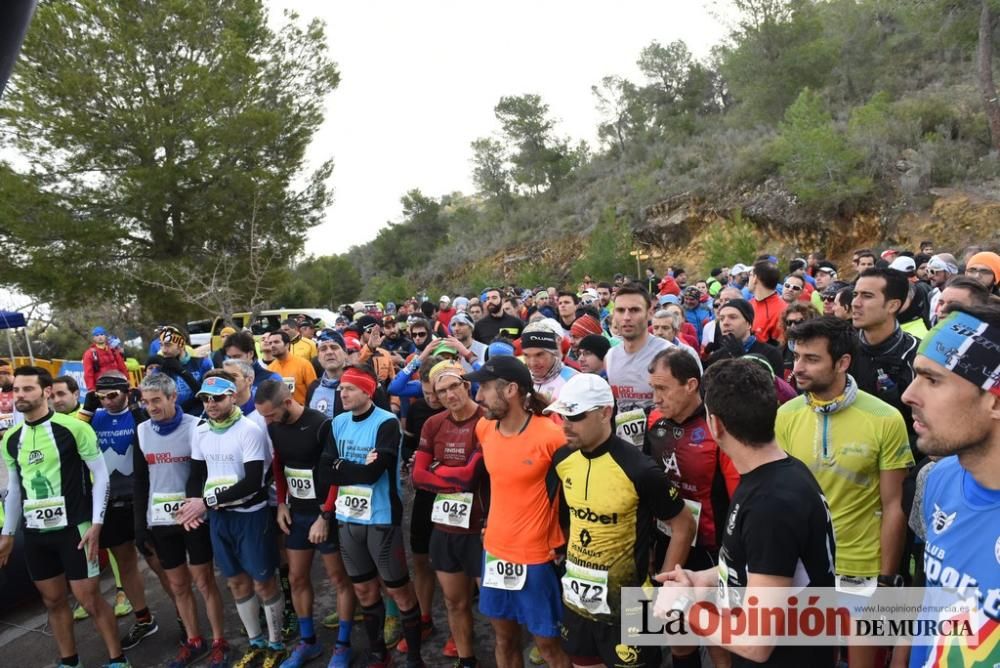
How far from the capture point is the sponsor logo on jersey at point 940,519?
1.79m

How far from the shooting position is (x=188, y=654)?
4457 millimetres

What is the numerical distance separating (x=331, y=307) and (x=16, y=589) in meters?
41.5

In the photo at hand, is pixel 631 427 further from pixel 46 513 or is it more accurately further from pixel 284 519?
pixel 46 513

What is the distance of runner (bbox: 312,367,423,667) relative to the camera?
3.95 m

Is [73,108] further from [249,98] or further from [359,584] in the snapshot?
[359,584]

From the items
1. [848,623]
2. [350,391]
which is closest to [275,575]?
[350,391]

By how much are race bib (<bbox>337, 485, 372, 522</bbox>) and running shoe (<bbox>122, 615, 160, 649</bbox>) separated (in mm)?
2308

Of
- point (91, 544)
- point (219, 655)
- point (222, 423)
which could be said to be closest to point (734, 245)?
point (222, 423)

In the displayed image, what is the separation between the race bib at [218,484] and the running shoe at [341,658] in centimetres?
134

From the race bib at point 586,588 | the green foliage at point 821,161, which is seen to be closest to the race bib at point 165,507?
the race bib at point 586,588

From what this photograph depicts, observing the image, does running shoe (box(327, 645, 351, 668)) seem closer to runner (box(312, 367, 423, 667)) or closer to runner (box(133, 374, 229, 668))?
runner (box(312, 367, 423, 667))

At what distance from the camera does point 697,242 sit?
83.3ft

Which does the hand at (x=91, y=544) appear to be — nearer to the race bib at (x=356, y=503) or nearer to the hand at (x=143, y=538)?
the hand at (x=143, y=538)

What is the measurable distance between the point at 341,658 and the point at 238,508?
4.07 feet
